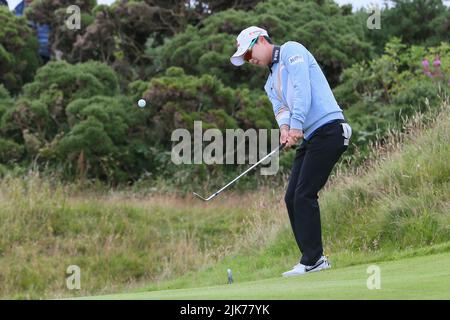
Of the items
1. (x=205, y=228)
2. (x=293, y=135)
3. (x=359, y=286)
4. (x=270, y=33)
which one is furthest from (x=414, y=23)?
(x=359, y=286)

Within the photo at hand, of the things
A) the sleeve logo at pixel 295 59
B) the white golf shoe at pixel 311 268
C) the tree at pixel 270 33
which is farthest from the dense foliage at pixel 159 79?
the sleeve logo at pixel 295 59

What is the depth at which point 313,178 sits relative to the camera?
777cm

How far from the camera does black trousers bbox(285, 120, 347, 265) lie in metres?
7.77

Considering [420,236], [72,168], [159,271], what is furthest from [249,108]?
[420,236]

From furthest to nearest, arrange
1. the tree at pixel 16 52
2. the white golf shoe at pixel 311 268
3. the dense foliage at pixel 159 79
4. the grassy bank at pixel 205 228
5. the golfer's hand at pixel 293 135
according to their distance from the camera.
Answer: the tree at pixel 16 52, the dense foliage at pixel 159 79, the grassy bank at pixel 205 228, the white golf shoe at pixel 311 268, the golfer's hand at pixel 293 135

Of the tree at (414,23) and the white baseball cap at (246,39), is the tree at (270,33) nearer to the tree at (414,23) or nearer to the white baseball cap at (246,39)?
the tree at (414,23)

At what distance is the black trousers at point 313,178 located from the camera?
7766mm

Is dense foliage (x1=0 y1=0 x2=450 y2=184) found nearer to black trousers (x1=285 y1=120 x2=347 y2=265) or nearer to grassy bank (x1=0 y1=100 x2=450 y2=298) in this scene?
grassy bank (x1=0 y1=100 x2=450 y2=298)

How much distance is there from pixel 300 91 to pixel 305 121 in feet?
Answer: 1.14

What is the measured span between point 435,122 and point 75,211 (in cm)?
814

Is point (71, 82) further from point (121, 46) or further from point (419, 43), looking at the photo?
point (419, 43)

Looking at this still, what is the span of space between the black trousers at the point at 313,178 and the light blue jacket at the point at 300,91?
10 centimetres

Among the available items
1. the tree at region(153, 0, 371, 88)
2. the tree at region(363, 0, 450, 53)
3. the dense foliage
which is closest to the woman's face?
the dense foliage

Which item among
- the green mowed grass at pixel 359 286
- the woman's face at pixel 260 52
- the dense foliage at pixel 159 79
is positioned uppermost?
the dense foliage at pixel 159 79
